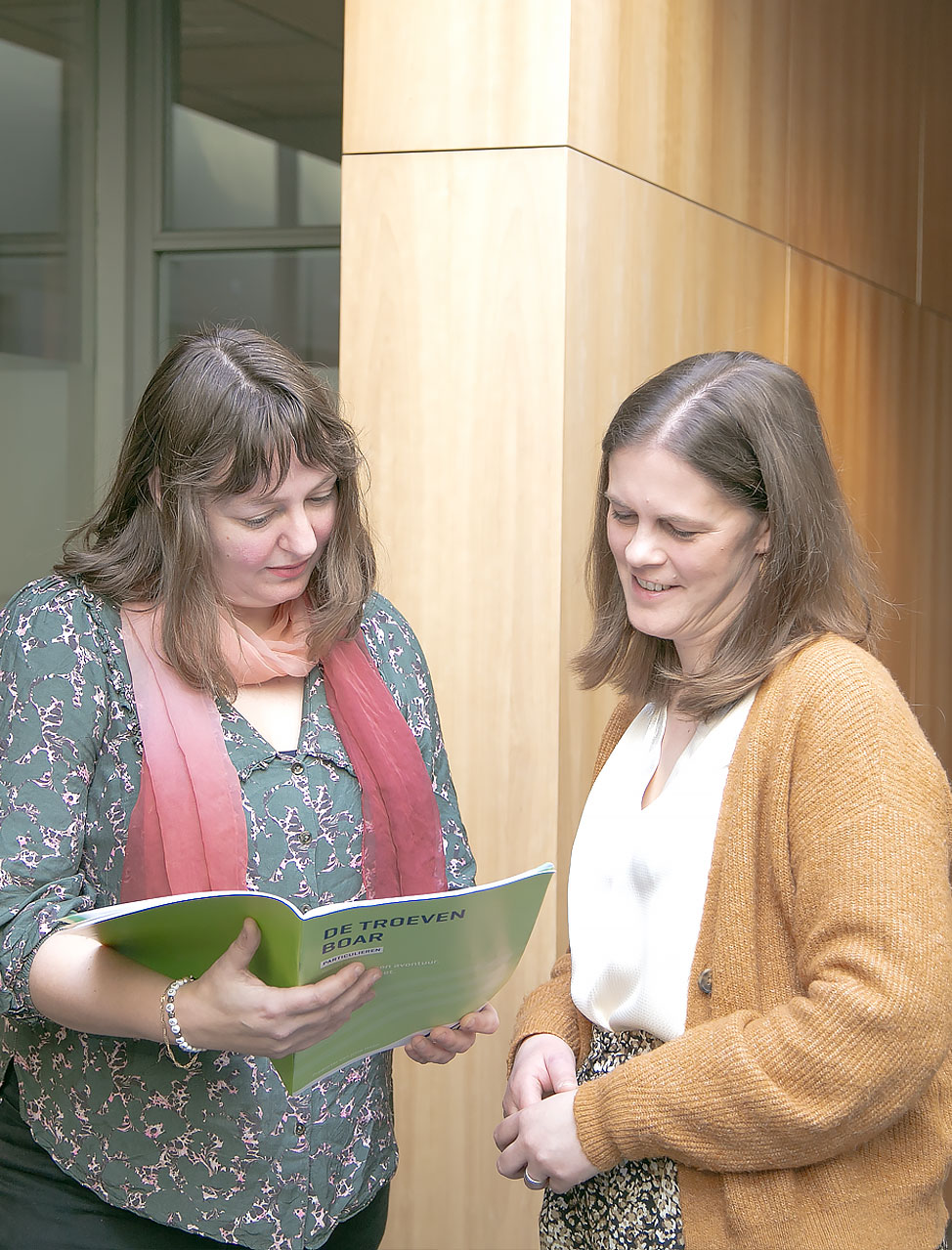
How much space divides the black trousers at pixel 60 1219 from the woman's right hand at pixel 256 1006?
357 millimetres

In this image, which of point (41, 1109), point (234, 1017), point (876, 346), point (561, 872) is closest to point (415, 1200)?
point (561, 872)

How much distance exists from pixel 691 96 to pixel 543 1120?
2.76 m

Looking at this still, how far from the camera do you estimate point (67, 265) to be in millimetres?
6137

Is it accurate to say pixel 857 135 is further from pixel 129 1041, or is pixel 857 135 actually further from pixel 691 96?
pixel 129 1041

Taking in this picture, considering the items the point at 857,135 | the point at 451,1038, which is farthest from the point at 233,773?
the point at 857,135

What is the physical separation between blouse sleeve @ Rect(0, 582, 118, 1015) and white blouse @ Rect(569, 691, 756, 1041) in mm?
567

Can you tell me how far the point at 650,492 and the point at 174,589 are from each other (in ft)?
2.05

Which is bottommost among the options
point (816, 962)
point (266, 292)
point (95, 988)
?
point (95, 988)

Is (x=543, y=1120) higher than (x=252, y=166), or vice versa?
(x=252, y=166)

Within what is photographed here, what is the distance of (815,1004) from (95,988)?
0.76m

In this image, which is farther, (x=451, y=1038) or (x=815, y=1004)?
(x=451, y=1038)

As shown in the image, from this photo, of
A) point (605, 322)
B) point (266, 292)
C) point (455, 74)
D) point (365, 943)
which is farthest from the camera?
point (266, 292)

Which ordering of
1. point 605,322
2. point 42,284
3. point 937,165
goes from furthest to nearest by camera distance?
1. point 42,284
2. point 937,165
3. point 605,322

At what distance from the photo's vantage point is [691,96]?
3.55 meters
